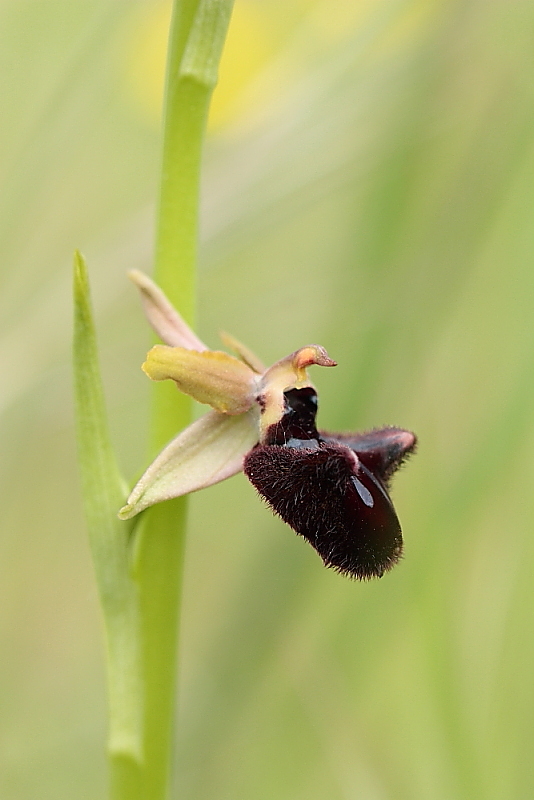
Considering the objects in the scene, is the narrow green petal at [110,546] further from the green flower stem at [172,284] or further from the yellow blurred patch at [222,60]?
the yellow blurred patch at [222,60]

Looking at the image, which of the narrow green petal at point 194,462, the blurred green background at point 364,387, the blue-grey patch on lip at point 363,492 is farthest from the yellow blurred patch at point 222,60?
the blue-grey patch on lip at point 363,492

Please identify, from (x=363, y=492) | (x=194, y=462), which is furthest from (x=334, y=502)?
(x=194, y=462)

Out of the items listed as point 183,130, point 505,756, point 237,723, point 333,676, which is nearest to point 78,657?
point 237,723

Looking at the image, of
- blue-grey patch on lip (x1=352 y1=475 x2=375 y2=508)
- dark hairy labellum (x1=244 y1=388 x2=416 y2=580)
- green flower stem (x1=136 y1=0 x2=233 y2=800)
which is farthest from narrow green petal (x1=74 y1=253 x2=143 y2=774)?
blue-grey patch on lip (x1=352 y1=475 x2=375 y2=508)

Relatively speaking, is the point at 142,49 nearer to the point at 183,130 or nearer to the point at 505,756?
the point at 183,130

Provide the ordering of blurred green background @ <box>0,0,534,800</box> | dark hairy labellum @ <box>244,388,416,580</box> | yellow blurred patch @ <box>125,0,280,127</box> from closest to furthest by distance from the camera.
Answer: dark hairy labellum @ <box>244,388,416,580</box> → blurred green background @ <box>0,0,534,800</box> → yellow blurred patch @ <box>125,0,280,127</box>

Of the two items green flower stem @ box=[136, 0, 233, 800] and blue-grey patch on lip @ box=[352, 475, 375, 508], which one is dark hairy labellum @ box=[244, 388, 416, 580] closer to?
blue-grey patch on lip @ box=[352, 475, 375, 508]

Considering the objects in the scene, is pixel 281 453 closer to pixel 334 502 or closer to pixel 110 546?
pixel 334 502
